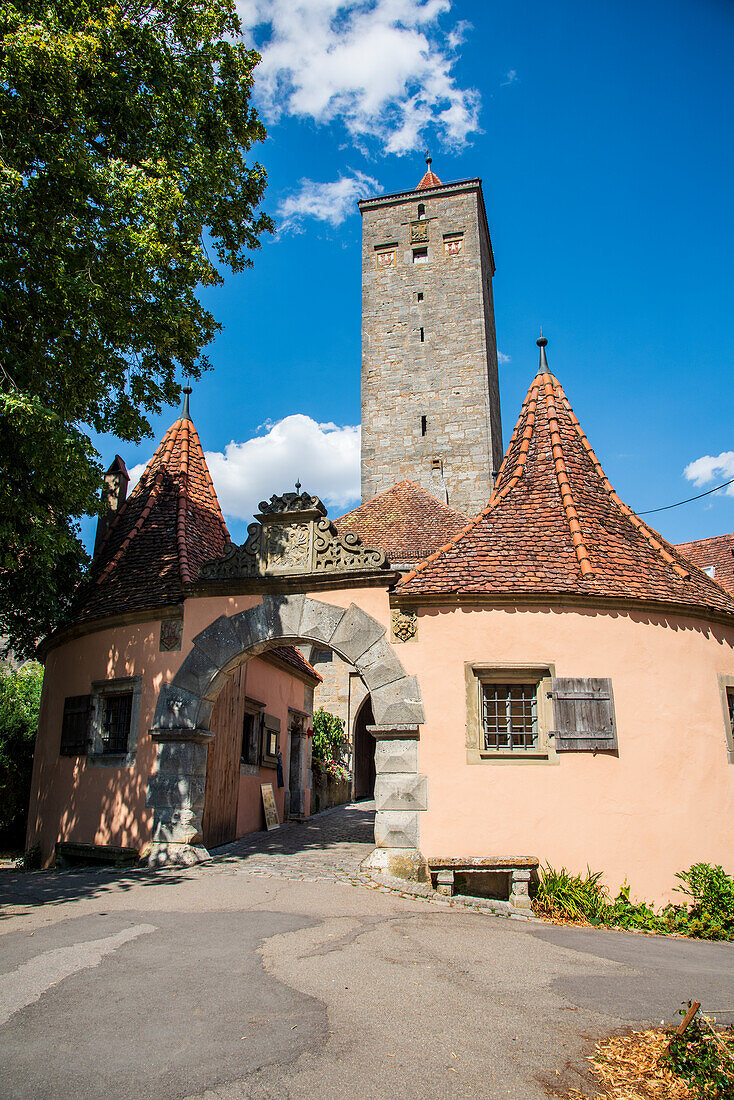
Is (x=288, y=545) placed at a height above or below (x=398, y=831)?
above

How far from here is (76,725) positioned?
1110cm

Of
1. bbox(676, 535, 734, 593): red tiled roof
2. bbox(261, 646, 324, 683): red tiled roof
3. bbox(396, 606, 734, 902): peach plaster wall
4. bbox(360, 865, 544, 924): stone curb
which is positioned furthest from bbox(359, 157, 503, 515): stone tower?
bbox(360, 865, 544, 924): stone curb

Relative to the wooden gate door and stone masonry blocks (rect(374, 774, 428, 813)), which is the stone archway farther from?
the wooden gate door

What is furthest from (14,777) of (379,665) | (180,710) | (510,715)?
(510,715)

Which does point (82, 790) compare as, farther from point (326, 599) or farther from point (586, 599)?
point (586, 599)

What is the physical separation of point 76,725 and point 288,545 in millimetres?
4303

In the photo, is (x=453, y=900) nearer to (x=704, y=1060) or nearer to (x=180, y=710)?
(x=180, y=710)

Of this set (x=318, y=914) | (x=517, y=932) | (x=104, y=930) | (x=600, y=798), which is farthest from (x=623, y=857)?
(x=104, y=930)

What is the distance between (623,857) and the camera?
840 cm

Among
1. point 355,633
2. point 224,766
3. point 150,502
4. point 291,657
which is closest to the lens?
point 355,633

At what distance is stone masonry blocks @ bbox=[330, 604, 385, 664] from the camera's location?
9.51 m

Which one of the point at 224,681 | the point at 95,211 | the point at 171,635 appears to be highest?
the point at 95,211

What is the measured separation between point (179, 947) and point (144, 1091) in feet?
8.07

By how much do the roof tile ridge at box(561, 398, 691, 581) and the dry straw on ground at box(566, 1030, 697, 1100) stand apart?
6.76 metres
